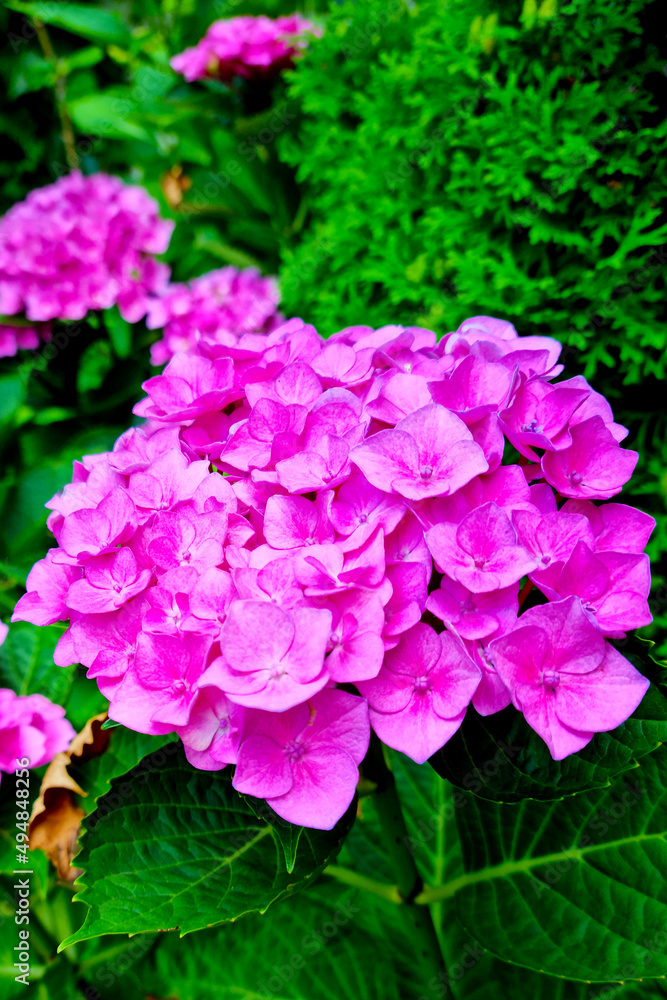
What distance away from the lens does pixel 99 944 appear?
0.96 meters

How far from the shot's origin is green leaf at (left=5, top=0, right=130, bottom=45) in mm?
2040

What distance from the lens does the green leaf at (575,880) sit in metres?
0.64

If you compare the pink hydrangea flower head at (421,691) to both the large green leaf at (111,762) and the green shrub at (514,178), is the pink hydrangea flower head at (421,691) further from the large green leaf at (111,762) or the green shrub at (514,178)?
the green shrub at (514,178)

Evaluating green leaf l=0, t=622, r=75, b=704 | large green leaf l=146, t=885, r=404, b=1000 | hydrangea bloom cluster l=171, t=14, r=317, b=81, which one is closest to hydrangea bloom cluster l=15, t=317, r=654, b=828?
green leaf l=0, t=622, r=75, b=704

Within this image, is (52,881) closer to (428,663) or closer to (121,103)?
(428,663)

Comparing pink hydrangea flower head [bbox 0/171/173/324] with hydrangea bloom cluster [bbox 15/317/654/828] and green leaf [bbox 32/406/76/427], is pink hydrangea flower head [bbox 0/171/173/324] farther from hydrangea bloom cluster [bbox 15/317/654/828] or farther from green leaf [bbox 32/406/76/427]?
hydrangea bloom cluster [bbox 15/317/654/828]

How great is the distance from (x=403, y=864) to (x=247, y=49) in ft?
6.01

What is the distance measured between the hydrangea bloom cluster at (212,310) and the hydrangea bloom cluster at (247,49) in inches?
19.9

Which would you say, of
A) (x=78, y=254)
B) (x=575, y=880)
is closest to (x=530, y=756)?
(x=575, y=880)

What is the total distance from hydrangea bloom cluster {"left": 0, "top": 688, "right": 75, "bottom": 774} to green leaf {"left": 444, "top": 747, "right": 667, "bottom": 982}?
0.49 m

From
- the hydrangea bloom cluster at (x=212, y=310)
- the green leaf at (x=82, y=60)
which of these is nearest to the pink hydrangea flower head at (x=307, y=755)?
the hydrangea bloom cluster at (x=212, y=310)

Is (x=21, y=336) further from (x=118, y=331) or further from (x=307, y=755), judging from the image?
(x=307, y=755)

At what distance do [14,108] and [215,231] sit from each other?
1.33 m

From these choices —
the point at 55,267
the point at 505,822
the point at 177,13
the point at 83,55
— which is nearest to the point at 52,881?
the point at 505,822
